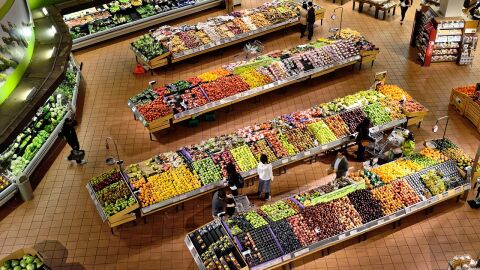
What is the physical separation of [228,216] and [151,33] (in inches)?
333

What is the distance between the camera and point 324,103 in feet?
47.8

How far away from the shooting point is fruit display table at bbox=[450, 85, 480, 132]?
14.3 meters

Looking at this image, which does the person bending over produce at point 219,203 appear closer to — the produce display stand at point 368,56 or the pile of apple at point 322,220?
the pile of apple at point 322,220

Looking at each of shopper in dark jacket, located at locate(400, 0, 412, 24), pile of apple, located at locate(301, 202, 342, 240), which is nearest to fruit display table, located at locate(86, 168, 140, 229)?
pile of apple, located at locate(301, 202, 342, 240)

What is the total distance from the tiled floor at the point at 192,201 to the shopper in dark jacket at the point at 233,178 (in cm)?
92

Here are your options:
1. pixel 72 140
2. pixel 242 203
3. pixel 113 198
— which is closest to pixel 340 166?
pixel 242 203

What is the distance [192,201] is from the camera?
12.5 metres

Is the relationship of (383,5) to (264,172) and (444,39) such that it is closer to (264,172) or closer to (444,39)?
(444,39)

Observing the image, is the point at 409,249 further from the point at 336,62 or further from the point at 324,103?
the point at 336,62

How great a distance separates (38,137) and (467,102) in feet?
37.8

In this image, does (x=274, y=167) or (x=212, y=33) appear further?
(x=212, y=33)

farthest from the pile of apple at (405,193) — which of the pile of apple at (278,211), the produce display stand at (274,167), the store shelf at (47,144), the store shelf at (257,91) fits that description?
the store shelf at (47,144)

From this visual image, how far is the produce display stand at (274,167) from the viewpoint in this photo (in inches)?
460

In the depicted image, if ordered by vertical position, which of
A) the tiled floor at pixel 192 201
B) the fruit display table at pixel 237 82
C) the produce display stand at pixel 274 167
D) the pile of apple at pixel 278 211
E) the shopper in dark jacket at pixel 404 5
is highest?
the shopper in dark jacket at pixel 404 5
